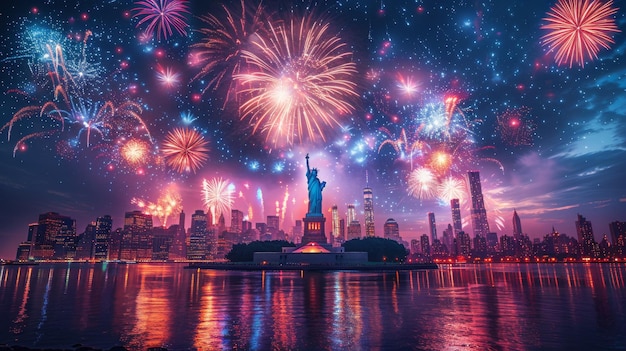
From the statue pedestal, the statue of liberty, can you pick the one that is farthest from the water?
the statue of liberty

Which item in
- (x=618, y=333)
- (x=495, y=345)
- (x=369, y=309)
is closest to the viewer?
(x=495, y=345)

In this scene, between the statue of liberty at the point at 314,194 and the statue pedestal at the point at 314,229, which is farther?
the statue of liberty at the point at 314,194

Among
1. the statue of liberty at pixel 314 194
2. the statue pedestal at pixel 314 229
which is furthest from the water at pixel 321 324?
the statue of liberty at pixel 314 194

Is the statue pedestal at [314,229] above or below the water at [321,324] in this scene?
above

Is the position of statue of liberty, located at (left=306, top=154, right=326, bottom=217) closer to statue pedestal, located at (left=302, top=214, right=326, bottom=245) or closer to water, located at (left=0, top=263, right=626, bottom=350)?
Answer: statue pedestal, located at (left=302, top=214, right=326, bottom=245)

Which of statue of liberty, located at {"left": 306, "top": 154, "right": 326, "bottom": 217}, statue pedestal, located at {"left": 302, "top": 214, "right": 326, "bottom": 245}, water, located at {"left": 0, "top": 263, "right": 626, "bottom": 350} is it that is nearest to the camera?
water, located at {"left": 0, "top": 263, "right": 626, "bottom": 350}

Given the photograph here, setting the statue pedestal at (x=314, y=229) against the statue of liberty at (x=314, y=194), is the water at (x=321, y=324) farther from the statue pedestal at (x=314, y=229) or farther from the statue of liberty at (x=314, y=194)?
the statue of liberty at (x=314, y=194)

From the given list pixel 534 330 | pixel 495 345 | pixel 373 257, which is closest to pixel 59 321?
pixel 495 345

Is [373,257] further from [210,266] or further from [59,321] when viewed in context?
[59,321]

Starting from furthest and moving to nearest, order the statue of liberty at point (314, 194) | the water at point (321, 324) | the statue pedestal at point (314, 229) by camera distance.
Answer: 1. the statue of liberty at point (314, 194)
2. the statue pedestal at point (314, 229)
3. the water at point (321, 324)
